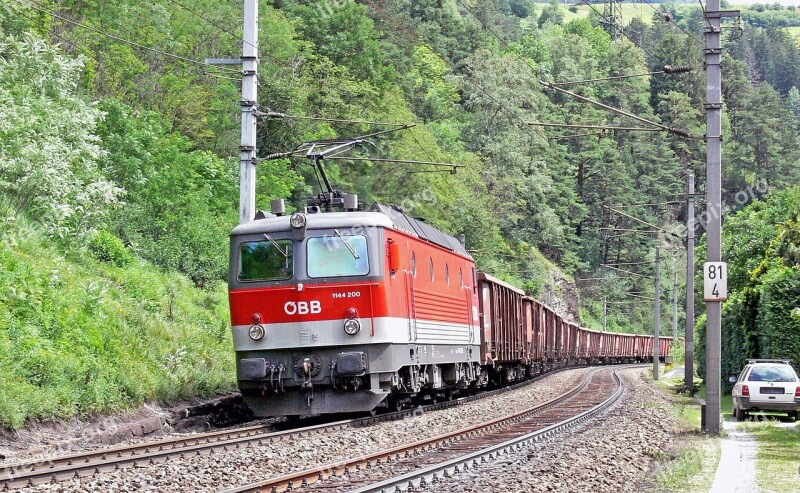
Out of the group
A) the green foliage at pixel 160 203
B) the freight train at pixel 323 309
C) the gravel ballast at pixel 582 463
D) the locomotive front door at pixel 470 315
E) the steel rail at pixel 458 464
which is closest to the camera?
the steel rail at pixel 458 464

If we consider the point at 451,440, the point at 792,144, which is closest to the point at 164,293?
the point at 451,440

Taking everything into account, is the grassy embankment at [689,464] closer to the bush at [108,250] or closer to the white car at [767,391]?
the white car at [767,391]

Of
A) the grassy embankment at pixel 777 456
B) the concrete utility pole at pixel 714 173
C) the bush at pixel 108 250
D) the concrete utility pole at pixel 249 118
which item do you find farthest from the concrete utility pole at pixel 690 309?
the bush at pixel 108 250

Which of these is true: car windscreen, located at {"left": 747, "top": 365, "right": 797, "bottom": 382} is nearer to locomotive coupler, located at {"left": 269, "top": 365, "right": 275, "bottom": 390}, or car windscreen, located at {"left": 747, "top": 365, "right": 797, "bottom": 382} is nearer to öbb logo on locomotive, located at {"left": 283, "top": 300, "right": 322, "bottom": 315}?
öbb logo on locomotive, located at {"left": 283, "top": 300, "right": 322, "bottom": 315}

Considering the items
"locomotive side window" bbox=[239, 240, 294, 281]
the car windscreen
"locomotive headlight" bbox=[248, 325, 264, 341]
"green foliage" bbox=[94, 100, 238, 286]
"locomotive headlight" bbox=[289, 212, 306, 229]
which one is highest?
"green foliage" bbox=[94, 100, 238, 286]

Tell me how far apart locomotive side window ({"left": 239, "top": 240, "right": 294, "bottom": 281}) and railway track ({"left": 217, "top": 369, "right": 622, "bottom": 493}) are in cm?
395

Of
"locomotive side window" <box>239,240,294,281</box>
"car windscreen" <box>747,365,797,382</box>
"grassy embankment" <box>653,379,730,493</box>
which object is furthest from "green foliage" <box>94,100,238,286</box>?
"grassy embankment" <box>653,379,730,493</box>

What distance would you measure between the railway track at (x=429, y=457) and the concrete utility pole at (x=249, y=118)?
630 centimetres

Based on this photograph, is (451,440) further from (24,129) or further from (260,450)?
(24,129)

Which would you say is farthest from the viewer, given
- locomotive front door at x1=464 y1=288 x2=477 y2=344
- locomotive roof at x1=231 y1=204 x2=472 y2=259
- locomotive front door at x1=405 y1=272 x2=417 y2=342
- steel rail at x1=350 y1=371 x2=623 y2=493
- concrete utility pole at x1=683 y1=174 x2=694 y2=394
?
concrete utility pole at x1=683 y1=174 x2=694 y2=394

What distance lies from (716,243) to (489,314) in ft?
31.8

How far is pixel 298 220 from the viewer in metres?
17.3

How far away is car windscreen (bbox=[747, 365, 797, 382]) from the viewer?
72.3 feet

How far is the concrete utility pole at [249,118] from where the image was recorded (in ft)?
65.9
